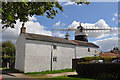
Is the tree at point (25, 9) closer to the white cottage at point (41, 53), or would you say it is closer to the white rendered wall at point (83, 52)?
the white cottage at point (41, 53)

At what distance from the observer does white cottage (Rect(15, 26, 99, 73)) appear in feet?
90.3

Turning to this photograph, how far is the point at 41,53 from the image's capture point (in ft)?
95.7

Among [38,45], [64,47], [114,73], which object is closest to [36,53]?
[38,45]

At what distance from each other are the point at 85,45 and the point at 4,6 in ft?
110

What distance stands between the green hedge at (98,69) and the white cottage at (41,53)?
10.8 m

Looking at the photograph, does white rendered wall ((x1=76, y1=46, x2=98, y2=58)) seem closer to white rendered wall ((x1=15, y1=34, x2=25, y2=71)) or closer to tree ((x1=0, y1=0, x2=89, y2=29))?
white rendered wall ((x1=15, y1=34, x2=25, y2=71))

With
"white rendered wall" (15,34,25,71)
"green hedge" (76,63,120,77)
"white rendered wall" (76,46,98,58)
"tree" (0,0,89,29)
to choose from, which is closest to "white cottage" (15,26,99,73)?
"white rendered wall" (15,34,25,71)

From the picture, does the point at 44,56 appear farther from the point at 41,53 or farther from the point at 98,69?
the point at 98,69

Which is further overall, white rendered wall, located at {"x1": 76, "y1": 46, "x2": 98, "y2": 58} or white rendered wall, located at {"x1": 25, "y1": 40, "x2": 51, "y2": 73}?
white rendered wall, located at {"x1": 76, "y1": 46, "x2": 98, "y2": 58}

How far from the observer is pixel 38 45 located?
28875 mm

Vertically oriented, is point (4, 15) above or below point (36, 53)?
above

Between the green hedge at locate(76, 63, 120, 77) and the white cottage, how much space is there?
35.3ft

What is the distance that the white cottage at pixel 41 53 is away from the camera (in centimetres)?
2753

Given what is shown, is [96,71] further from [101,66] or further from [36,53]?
[36,53]
